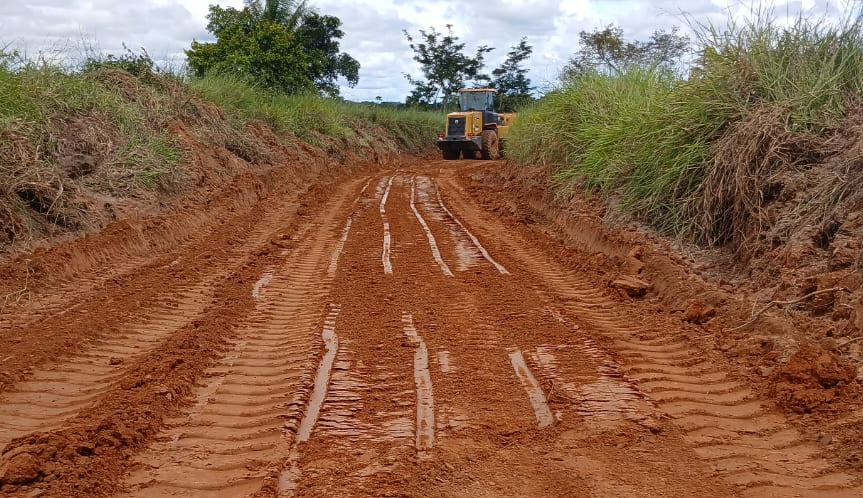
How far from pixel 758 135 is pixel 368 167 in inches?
→ 719

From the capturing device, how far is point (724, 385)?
4582 mm

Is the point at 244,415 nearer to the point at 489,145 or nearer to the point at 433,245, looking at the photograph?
the point at 433,245

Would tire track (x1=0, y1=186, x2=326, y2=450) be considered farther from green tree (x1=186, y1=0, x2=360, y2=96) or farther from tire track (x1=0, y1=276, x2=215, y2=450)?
green tree (x1=186, y1=0, x2=360, y2=96)

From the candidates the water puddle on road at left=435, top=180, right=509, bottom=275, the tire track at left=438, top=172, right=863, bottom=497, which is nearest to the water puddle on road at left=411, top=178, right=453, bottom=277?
the water puddle on road at left=435, top=180, right=509, bottom=275

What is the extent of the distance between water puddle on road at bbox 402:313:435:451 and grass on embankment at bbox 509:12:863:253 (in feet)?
11.7

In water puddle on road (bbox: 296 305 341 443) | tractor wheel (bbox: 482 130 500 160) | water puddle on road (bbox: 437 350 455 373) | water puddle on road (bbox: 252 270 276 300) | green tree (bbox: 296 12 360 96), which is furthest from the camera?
green tree (bbox: 296 12 360 96)

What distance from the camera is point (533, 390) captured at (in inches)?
174

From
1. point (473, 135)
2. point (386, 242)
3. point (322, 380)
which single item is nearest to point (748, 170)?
point (386, 242)

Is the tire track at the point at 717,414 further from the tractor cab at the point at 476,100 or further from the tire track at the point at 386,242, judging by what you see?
the tractor cab at the point at 476,100

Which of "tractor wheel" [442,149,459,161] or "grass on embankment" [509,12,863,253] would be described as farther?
"tractor wheel" [442,149,459,161]

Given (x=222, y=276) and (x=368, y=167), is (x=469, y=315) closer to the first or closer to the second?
(x=222, y=276)

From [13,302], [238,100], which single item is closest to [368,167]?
[238,100]

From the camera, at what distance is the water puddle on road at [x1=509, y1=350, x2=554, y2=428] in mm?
3991

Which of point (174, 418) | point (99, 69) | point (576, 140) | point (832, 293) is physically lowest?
point (174, 418)
